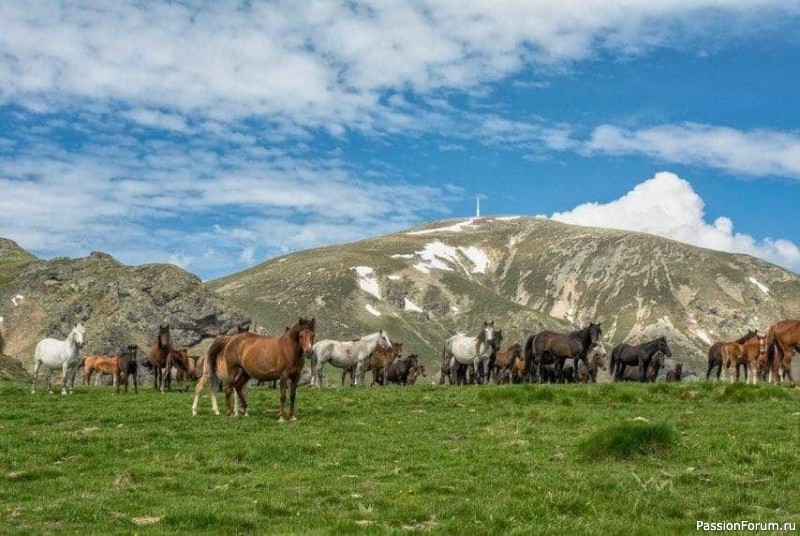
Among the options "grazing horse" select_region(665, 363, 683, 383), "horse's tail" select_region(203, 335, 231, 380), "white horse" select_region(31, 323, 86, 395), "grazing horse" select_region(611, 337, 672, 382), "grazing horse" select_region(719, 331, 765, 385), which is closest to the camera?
"horse's tail" select_region(203, 335, 231, 380)

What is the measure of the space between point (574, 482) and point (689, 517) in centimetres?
265

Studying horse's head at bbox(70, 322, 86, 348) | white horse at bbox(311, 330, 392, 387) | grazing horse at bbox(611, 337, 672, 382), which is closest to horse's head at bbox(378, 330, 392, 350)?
white horse at bbox(311, 330, 392, 387)

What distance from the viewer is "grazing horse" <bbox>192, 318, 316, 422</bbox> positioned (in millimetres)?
24156

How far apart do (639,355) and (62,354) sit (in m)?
33.0

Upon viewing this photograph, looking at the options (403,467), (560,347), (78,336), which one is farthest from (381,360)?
(403,467)

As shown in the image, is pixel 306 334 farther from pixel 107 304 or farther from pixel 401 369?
pixel 107 304

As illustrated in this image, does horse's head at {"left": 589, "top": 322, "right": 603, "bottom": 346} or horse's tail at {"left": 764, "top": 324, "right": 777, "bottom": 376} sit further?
horse's head at {"left": 589, "top": 322, "right": 603, "bottom": 346}

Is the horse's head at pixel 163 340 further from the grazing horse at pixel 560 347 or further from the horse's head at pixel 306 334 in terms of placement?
the grazing horse at pixel 560 347

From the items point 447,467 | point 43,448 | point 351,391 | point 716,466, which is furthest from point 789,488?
point 351,391

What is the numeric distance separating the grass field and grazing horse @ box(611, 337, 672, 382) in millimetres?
17342

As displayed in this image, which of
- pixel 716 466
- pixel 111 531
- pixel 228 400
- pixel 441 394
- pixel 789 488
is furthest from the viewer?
pixel 441 394

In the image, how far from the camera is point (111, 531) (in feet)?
37.9

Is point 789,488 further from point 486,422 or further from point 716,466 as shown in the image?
point 486,422

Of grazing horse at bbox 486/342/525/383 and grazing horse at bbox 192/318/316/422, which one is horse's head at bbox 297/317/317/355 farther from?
grazing horse at bbox 486/342/525/383
